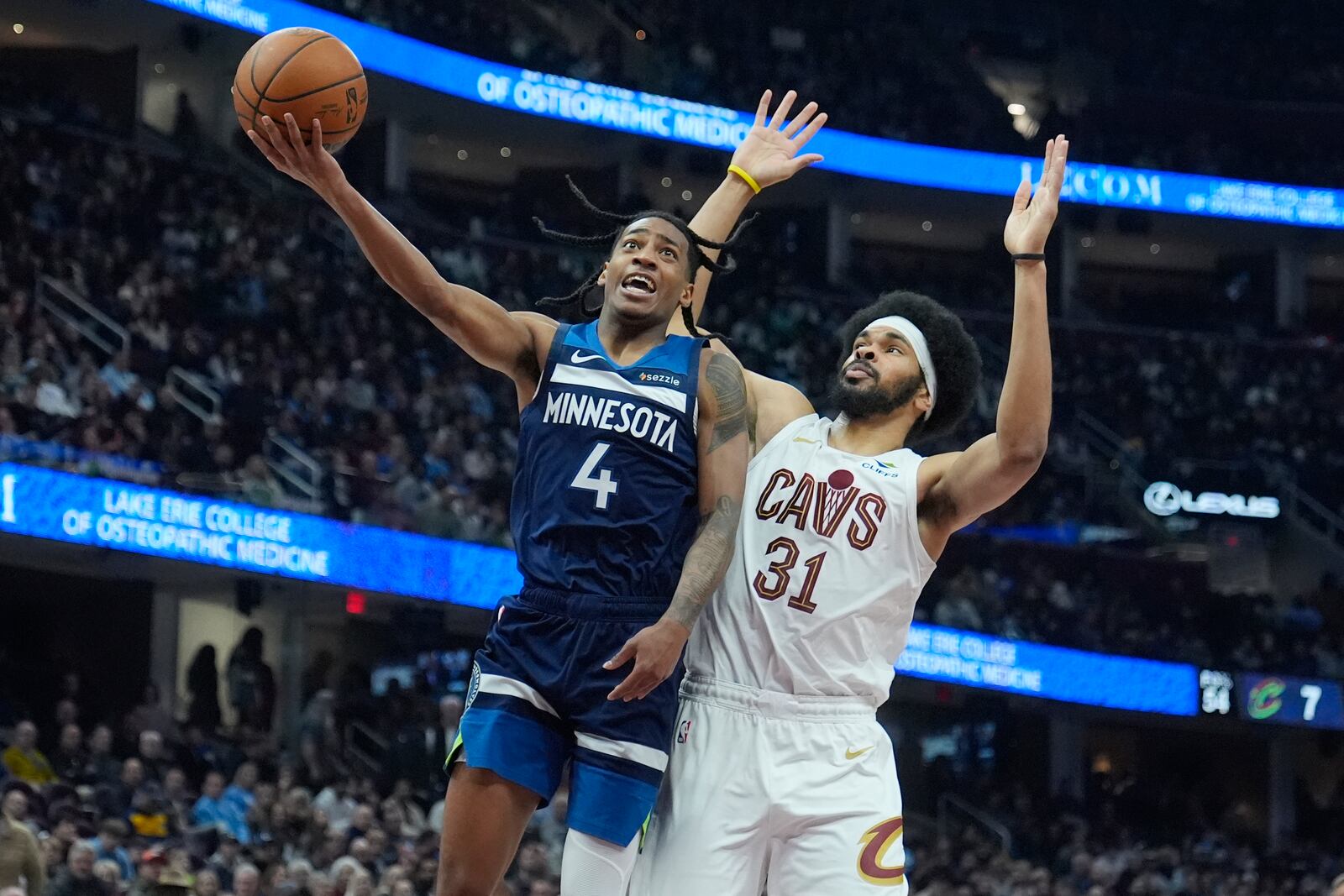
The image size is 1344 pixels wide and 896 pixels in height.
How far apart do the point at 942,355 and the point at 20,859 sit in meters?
6.36

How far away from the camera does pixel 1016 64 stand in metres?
33.0

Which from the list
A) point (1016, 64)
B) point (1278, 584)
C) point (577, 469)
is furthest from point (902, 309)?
point (1016, 64)

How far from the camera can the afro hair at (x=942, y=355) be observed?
4980 millimetres

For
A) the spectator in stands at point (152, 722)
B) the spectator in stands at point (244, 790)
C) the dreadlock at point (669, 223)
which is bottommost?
the spectator in stands at point (244, 790)

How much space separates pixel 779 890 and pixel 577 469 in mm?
1172

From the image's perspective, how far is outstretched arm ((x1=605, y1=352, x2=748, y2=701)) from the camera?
163 inches

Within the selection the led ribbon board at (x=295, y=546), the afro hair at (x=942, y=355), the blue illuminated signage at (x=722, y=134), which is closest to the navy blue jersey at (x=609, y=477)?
the afro hair at (x=942, y=355)

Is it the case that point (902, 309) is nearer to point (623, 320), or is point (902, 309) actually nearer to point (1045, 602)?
point (623, 320)

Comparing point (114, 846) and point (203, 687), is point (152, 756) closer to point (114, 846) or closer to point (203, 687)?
point (114, 846)

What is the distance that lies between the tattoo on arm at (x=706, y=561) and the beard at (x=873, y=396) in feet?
1.95

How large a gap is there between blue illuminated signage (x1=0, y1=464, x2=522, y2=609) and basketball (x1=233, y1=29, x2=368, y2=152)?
9.77 m

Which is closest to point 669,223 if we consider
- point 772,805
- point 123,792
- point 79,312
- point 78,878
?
point 772,805

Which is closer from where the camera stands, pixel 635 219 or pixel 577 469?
pixel 577 469

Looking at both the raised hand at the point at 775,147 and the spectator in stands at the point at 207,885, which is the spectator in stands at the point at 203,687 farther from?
the raised hand at the point at 775,147
